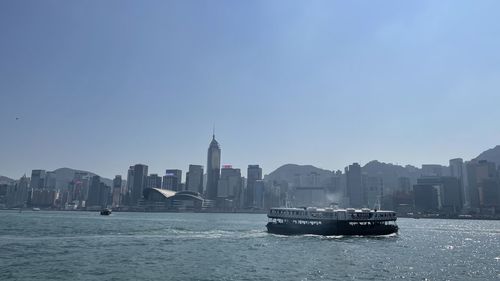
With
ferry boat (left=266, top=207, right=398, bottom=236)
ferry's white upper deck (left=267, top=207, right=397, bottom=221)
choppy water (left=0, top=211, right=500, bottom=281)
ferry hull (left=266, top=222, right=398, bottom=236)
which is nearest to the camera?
choppy water (left=0, top=211, right=500, bottom=281)

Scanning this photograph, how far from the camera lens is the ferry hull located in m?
104

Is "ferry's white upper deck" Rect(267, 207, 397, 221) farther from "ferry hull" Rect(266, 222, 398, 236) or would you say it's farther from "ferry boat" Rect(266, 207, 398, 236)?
"ferry hull" Rect(266, 222, 398, 236)

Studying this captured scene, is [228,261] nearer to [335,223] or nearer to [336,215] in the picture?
[335,223]

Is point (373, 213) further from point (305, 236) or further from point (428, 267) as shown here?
point (428, 267)

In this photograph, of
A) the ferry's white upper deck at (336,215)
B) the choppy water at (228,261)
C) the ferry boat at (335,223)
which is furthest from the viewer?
the ferry's white upper deck at (336,215)

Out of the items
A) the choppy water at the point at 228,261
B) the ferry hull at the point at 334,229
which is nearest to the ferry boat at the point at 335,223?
the ferry hull at the point at 334,229

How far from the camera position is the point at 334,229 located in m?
103

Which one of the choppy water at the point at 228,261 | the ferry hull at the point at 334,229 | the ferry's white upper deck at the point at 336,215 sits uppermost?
the ferry's white upper deck at the point at 336,215

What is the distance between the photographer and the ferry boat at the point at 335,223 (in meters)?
104

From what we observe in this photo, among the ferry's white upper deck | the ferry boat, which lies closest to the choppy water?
the ferry boat

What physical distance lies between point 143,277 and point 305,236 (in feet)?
213

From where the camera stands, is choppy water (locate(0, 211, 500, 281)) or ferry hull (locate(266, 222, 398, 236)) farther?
ferry hull (locate(266, 222, 398, 236))

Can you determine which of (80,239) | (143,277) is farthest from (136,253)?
(80,239)

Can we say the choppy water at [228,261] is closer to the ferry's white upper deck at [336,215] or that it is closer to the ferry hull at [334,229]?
the ferry hull at [334,229]
